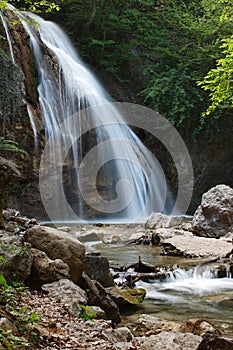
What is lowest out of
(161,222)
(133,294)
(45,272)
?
(133,294)

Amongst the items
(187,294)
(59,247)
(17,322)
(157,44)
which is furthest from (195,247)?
(157,44)

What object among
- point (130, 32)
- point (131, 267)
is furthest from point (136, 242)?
point (130, 32)

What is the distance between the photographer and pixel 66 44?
1894 cm

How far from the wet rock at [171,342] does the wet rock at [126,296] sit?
1.66m

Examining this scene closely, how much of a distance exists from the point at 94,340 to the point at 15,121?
10300mm

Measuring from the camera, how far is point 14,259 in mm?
3936

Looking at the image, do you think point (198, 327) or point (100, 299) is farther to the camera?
point (100, 299)

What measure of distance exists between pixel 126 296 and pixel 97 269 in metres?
0.56

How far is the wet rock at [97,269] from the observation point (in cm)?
545

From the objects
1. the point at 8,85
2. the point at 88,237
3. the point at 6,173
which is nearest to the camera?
the point at 6,173

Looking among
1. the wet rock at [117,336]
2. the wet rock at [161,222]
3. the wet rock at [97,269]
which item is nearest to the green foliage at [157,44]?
the wet rock at [161,222]

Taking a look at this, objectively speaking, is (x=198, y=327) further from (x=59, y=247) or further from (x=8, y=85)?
(x=8, y=85)

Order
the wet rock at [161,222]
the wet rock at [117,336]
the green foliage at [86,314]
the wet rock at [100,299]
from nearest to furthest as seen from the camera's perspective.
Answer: the wet rock at [117,336], the green foliage at [86,314], the wet rock at [100,299], the wet rock at [161,222]

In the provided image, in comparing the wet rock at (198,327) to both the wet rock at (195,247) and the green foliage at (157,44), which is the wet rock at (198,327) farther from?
the green foliage at (157,44)
